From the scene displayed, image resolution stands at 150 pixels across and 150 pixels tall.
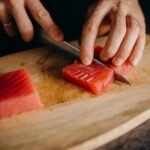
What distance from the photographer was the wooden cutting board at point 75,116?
1.41 m

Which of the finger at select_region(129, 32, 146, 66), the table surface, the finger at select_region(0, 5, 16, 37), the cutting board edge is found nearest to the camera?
the cutting board edge

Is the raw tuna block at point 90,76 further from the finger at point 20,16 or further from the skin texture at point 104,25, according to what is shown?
the finger at point 20,16

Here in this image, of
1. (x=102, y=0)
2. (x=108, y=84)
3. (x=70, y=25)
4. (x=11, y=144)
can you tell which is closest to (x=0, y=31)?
(x=70, y=25)

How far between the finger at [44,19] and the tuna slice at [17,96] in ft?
0.91

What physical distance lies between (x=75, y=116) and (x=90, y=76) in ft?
0.74

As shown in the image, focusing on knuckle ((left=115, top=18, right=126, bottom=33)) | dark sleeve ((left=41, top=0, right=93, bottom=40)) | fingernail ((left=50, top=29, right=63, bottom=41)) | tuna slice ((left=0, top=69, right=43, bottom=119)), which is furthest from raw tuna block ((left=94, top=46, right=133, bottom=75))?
dark sleeve ((left=41, top=0, right=93, bottom=40))

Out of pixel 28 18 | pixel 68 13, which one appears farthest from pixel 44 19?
pixel 68 13

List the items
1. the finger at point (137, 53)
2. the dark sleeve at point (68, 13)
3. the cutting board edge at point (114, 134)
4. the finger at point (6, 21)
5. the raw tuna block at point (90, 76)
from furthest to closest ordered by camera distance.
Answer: the dark sleeve at point (68, 13) → the finger at point (6, 21) → the finger at point (137, 53) → the raw tuna block at point (90, 76) → the cutting board edge at point (114, 134)

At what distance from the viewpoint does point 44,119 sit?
4.97 ft

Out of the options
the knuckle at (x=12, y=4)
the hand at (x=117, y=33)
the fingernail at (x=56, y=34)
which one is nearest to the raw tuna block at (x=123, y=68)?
the hand at (x=117, y=33)

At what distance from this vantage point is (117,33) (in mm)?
1694

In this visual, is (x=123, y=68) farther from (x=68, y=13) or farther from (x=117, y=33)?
(x=68, y=13)

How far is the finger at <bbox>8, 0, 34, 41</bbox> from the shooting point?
1.79 m

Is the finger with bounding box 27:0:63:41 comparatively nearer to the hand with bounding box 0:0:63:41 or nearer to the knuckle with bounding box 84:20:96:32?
the hand with bounding box 0:0:63:41
